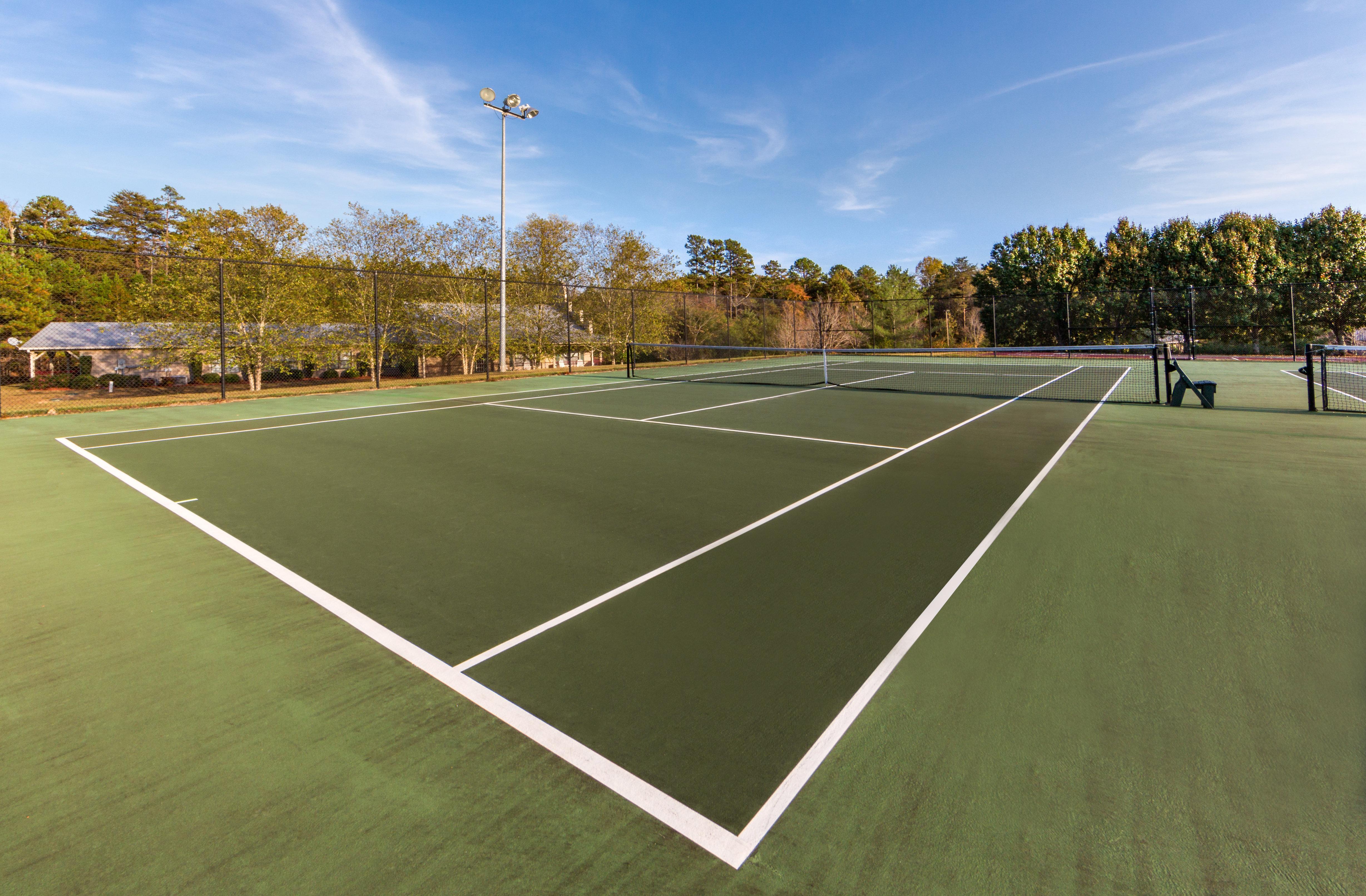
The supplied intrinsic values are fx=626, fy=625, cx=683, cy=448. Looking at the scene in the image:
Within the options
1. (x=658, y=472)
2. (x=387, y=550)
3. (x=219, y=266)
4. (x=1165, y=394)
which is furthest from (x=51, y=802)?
(x=1165, y=394)

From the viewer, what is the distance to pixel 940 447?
25.7 ft

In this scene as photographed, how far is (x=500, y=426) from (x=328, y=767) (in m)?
7.83

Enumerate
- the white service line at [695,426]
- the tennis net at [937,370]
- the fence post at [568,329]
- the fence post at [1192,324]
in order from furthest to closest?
the fence post at [1192,324]
the fence post at [568,329]
the tennis net at [937,370]
the white service line at [695,426]

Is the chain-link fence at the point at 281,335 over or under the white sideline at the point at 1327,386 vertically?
over

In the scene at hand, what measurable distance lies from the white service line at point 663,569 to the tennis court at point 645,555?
0.03 meters

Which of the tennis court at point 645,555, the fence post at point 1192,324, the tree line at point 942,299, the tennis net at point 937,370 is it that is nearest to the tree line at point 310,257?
the tree line at point 942,299

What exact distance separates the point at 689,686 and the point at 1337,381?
821 inches

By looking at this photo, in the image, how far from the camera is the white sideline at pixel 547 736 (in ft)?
5.98

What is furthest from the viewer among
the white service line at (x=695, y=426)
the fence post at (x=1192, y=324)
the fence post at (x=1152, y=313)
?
the fence post at (x=1152, y=313)

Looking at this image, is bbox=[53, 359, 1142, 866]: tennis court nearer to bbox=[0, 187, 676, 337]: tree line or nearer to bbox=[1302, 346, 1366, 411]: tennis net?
bbox=[1302, 346, 1366, 411]: tennis net

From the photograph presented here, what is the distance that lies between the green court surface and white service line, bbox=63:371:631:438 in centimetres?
414

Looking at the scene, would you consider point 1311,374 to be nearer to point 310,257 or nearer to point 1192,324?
point 1192,324

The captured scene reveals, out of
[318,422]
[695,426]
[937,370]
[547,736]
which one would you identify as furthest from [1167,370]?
[318,422]

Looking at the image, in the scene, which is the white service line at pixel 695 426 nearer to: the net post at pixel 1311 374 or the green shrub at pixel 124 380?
the net post at pixel 1311 374
